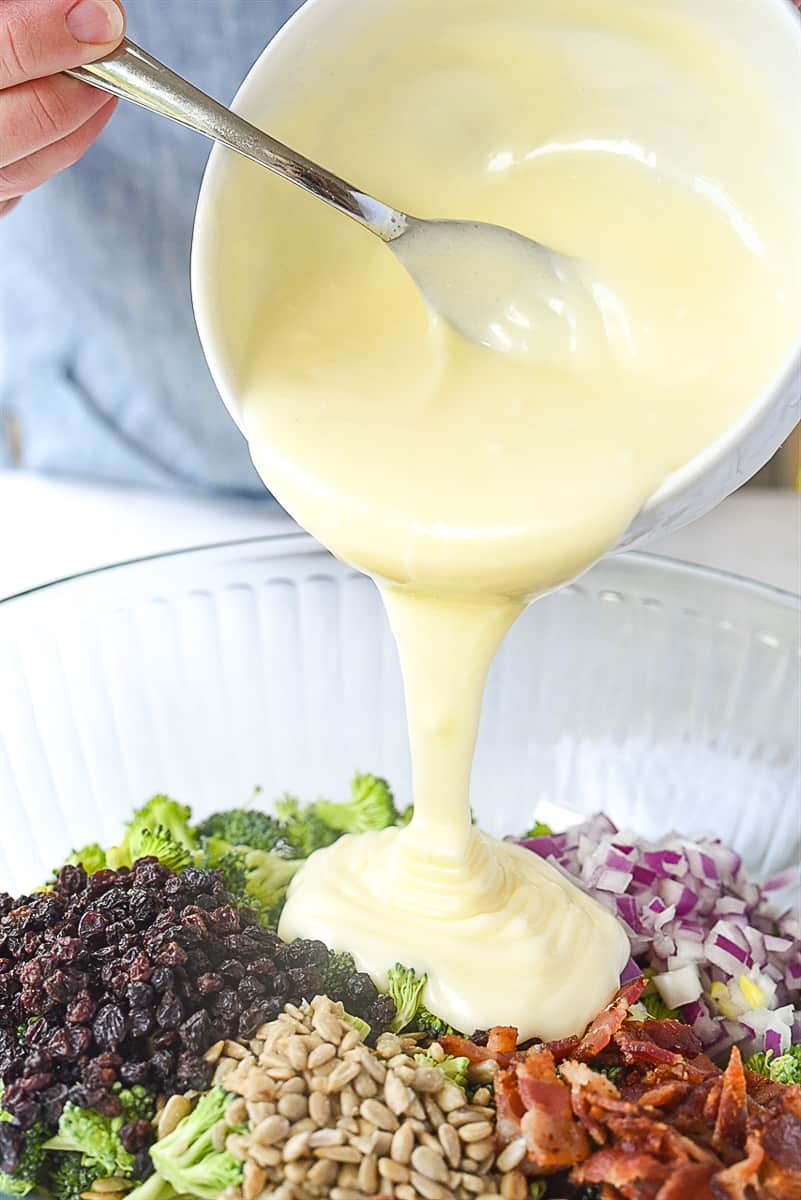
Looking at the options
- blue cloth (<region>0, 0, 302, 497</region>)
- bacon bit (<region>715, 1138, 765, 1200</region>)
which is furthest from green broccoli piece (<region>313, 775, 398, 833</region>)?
blue cloth (<region>0, 0, 302, 497</region>)

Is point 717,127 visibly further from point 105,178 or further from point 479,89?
point 105,178

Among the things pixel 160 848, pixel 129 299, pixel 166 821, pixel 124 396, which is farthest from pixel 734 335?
pixel 124 396

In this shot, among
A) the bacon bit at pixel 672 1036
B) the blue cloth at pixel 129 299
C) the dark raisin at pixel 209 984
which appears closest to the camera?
the dark raisin at pixel 209 984

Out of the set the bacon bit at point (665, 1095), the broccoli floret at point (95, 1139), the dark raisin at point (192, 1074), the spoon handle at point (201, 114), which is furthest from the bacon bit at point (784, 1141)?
the spoon handle at point (201, 114)

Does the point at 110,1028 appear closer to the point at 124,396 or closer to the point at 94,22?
the point at 94,22

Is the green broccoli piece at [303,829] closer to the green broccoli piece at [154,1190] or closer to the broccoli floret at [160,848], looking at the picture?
the broccoli floret at [160,848]

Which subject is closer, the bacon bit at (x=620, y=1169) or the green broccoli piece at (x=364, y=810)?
the bacon bit at (x=620, y=1169)
